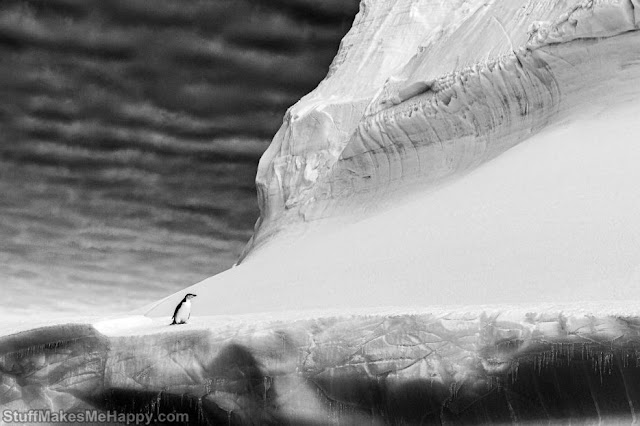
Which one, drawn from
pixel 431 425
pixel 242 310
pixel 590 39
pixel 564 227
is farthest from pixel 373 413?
pixel 590 39

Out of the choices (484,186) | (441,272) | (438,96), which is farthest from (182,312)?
(438,96)

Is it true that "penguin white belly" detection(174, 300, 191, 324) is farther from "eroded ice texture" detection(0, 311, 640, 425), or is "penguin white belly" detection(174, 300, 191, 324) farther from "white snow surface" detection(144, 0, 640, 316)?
"white snow surface" detection(144, 0, 640, 316)

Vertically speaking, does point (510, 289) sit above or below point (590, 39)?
below

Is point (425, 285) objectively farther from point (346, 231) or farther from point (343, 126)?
point (343, 126)

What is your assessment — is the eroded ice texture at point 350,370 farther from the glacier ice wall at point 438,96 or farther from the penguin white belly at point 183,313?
the glacier ice wall at point 438,96

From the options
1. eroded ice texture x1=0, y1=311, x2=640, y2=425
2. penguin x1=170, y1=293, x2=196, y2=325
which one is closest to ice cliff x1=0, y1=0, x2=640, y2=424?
eroded ice texture x1=0, y1=311, x2=640, y2=425
